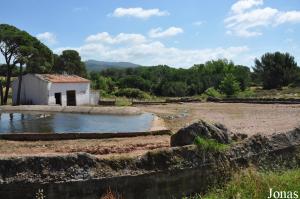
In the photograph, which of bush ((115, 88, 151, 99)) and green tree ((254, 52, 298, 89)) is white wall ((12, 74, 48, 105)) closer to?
bush ((115, 88, 151, 99))

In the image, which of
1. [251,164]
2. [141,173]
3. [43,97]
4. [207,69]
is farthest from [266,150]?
[207,69]

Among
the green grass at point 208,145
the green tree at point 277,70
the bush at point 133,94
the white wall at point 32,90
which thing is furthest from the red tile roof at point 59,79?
the green tree at point 277,70

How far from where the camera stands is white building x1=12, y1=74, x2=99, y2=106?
41.2 meters

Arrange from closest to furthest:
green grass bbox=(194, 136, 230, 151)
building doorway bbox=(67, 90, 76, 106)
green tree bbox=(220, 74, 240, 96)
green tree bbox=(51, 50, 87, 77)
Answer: green grass bbox=(194, 136, 230, 151)
building doorway bbox=(67, 90, 76, 106)
green tree bbox=(220, 74, 240, 96)
green tree bbox=(51, 50, 87, 77)

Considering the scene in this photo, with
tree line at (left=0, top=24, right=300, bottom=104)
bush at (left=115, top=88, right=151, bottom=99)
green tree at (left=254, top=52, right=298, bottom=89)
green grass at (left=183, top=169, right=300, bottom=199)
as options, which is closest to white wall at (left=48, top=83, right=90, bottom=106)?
tree line at (left=0, top=24, right=300, bottom=104)

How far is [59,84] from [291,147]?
33626 millimetres

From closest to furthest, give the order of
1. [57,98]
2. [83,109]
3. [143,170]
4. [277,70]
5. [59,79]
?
[143,170], [83,109], [57,98], [59,79], [277,70]

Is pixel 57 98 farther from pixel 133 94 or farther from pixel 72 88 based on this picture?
pixel 133 94

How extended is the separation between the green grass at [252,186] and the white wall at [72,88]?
33756mm

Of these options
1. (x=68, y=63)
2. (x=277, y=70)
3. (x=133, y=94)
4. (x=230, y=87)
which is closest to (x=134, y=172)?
(x=133, y=94)

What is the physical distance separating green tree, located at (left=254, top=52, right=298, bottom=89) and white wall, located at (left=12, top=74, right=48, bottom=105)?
42825 mm

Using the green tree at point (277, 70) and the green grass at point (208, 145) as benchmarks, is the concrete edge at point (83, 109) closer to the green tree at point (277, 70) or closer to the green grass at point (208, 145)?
the green grass at point (208, 145)

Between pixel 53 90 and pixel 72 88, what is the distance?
267cm

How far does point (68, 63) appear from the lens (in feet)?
225
